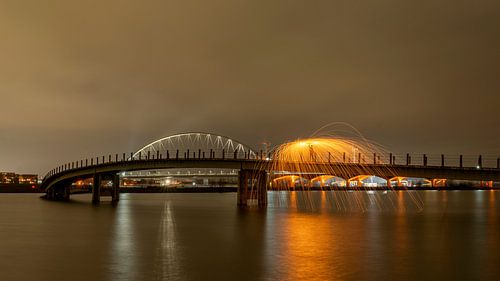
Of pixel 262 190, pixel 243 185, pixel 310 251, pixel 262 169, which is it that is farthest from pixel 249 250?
pixel 262 190

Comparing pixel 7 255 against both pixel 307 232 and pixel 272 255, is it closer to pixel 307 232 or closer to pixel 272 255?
pixel 272 255

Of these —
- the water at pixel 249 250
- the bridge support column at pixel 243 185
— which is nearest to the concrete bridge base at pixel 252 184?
the bridge support column at pixel 243 185

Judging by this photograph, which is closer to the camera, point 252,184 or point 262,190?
point 252,184

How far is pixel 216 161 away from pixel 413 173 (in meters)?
35.0

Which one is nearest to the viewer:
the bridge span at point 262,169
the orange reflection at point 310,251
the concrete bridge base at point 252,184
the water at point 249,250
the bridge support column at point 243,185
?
the orange reflection at point 310,251

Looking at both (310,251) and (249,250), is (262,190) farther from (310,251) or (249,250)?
(310,251)

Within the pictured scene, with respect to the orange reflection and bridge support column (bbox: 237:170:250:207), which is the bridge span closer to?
bridge support column (bbox: 237:170:250:207)

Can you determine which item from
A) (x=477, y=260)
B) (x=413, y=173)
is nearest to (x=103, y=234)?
(x=477, y=260)

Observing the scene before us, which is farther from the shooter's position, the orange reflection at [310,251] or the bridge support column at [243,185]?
the bridge support column at [243,185]

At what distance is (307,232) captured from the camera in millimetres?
54125

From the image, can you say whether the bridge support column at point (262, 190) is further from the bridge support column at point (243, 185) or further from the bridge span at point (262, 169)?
the bridge support column at point (243, 185)

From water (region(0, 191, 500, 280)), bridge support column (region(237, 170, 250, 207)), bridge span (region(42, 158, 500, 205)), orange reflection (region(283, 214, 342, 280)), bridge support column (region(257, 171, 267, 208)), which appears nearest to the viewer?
orange reflection (region(283, 214, 342, 280))

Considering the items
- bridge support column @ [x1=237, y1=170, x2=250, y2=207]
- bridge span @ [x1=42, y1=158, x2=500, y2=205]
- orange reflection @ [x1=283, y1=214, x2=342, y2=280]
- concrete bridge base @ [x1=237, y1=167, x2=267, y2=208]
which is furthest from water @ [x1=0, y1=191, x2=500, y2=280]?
concrete bridge base @ [x1=237, y1=167, x2=267, y2=208]

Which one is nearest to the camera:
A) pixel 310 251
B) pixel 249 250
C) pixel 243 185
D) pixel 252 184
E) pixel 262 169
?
pixel 310 251
